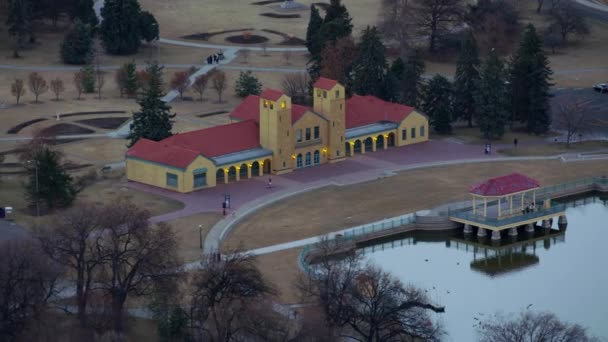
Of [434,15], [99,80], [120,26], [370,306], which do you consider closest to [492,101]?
[434,15]

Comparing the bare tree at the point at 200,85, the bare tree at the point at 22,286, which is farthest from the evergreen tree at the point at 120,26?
the bare tree at the point at 22,286

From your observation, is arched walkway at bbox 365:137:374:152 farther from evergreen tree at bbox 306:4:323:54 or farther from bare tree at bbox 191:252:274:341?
bare tree at bbox 191:252:274:341

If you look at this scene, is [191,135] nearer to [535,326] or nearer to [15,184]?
[15,184]

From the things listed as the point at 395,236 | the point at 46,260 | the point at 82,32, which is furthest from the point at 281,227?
the point at 82,32

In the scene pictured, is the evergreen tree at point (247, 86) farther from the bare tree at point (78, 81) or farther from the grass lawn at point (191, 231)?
the grass lawn at point (191, 231)

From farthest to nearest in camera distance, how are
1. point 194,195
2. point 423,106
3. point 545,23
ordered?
point 545,23
point 423,106
point 194,195
